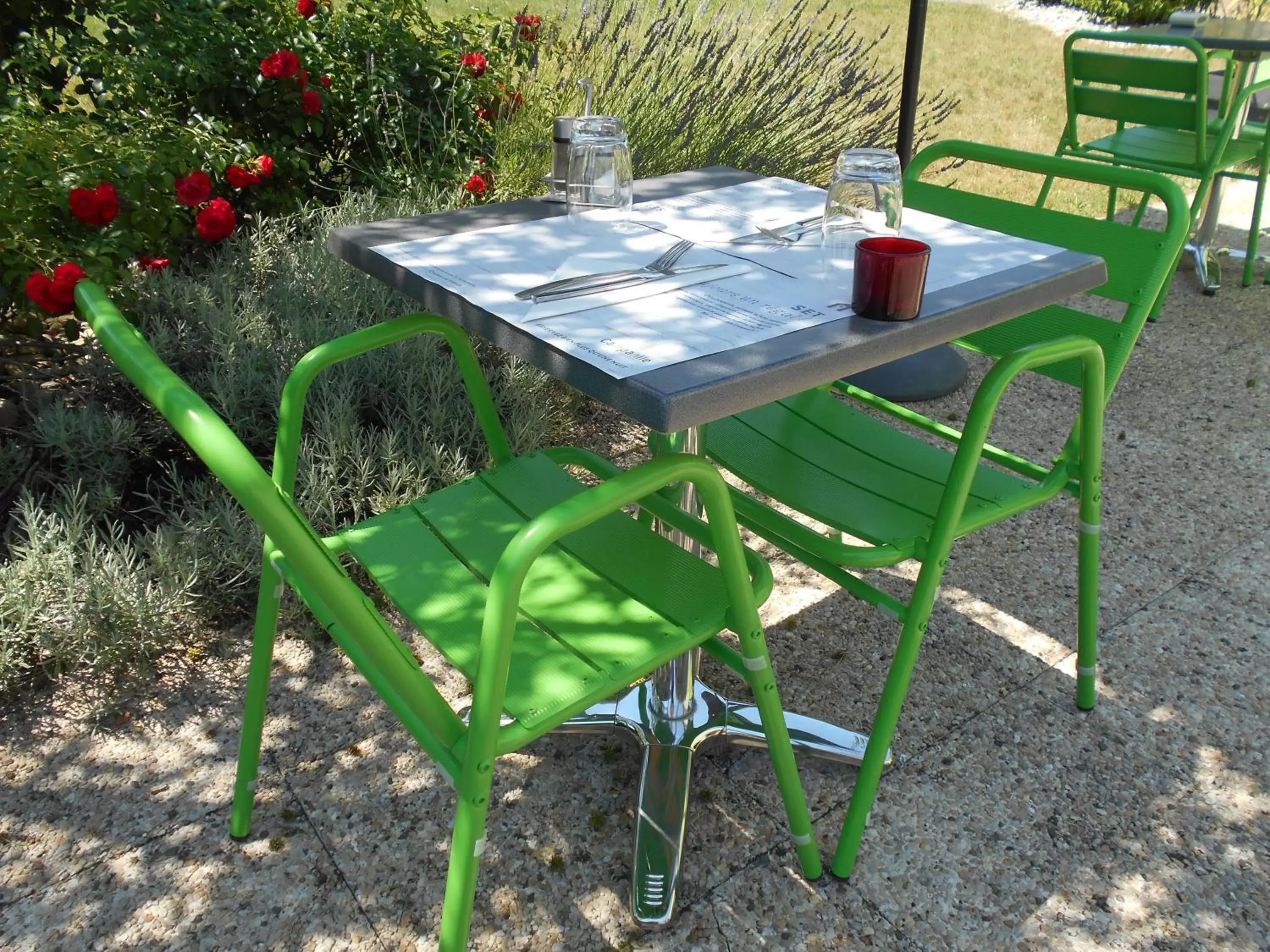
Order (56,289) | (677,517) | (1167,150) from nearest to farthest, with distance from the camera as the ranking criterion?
(677,517) → (56,289) → (1167,150)

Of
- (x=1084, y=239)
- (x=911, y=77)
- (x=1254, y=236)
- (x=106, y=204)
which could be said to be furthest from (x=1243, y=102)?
(x=106, y=204)

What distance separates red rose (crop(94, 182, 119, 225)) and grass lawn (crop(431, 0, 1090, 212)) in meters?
3.18

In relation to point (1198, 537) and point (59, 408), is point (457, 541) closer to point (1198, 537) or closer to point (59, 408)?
point (59, 408)

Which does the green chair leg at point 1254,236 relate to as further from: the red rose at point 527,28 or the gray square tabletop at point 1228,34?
the red rose at point 527,28

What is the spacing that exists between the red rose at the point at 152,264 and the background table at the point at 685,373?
5.17ft

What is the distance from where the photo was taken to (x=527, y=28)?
175 inches

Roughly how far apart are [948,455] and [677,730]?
29.8 inches

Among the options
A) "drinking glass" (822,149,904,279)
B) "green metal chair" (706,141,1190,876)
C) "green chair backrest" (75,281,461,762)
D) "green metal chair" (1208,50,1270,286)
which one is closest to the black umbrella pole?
"green metal chair" (1208,50,1270,286)

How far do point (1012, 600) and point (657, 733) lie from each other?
1.08m

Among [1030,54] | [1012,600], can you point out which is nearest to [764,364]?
[1012,600]

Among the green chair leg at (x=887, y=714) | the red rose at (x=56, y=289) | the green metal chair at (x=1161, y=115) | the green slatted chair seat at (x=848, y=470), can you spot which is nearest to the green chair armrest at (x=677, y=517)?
the green slatted chair seat at (x=848, y=470)

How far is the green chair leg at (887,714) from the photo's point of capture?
5.63 feet

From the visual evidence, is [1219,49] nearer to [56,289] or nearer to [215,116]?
[215,116]

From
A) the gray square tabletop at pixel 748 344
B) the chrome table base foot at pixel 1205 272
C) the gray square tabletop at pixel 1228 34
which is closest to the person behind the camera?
the gray square tabletop at pixel 748 344
